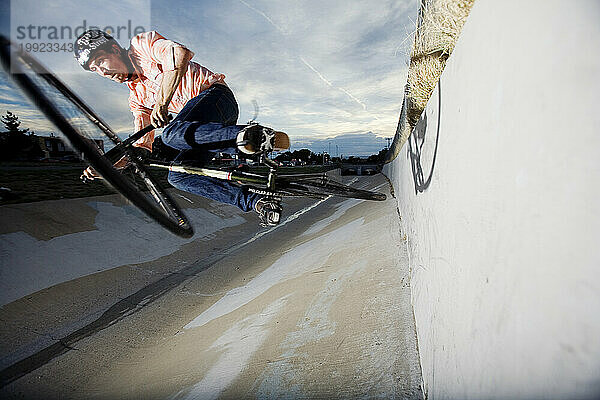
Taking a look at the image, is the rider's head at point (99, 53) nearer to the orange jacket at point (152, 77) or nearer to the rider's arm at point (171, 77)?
the orange jacket at point (152, 77)

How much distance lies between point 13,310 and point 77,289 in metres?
0.99

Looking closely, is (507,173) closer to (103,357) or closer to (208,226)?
(103,357)

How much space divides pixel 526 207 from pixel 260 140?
98.8 inches

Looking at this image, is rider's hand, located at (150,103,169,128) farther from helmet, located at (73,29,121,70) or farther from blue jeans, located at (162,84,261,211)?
helmet, located at (73,29,121,70)

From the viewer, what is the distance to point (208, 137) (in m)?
3.16

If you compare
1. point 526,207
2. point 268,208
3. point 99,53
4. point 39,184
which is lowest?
point 268,208

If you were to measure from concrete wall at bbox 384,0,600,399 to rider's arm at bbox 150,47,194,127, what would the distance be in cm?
262

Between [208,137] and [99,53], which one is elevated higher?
[99,53]

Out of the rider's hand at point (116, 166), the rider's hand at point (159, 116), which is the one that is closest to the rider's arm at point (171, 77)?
the rider's hand at point (159, 116)

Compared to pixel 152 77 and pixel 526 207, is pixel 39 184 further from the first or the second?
pixel 526 207

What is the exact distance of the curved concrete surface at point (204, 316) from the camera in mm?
2428

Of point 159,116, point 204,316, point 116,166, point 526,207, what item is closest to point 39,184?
point 116,166

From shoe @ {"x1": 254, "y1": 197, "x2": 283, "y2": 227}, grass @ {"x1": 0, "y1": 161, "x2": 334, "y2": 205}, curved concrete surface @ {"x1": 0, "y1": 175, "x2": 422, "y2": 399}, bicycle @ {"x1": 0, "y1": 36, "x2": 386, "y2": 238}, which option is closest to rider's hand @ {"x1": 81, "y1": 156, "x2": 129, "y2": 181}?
bicycle @ {"x1": 0, "y1": 36, "x2": 386, "y2": 238}

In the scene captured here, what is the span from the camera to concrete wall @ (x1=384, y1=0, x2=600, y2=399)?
0.59 m
